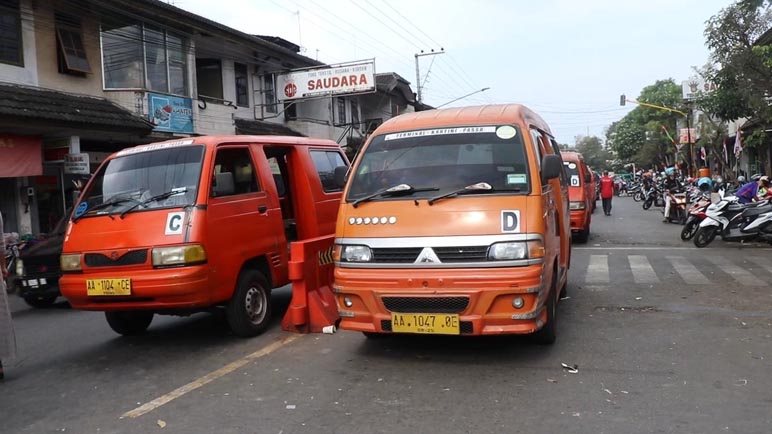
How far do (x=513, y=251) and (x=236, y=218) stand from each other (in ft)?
9.28

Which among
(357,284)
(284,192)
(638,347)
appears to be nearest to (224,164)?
(284,192)

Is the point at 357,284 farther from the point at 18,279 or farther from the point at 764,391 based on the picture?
the point at 18,279

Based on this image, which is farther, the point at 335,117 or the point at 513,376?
the point at 335,117

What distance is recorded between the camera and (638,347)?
5.50m

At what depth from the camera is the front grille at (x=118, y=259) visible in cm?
557

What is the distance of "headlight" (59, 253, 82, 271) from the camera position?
585 cm

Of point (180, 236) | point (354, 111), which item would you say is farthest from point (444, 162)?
point (354, 111)

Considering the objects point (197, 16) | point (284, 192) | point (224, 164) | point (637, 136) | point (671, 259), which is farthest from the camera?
point (637, 136)

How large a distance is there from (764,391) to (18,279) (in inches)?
361

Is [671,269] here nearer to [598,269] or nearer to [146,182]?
[598,269]

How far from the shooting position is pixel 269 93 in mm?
22500

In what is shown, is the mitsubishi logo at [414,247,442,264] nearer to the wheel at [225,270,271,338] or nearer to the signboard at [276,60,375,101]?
the wheel at [225,270,271,338]

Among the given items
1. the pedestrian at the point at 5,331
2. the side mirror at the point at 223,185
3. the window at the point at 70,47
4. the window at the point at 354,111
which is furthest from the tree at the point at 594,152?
the pedestrian at the point at 5,331

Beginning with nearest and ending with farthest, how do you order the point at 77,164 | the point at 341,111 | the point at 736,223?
the point at 736,223 < the point at 77,164 < the point at 341,111
